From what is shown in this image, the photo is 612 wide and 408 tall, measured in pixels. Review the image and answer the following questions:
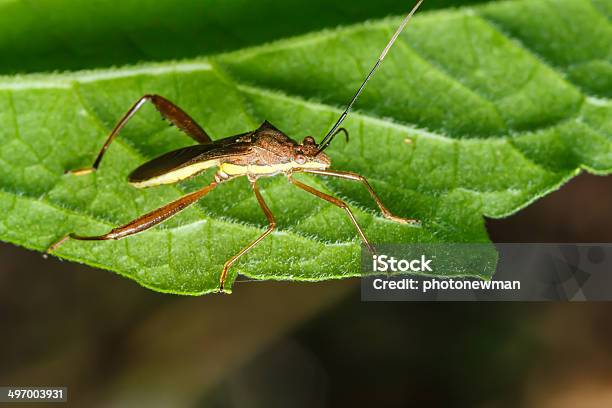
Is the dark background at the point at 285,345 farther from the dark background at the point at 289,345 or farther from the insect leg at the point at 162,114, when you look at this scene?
the insect leg at the point at 162,114

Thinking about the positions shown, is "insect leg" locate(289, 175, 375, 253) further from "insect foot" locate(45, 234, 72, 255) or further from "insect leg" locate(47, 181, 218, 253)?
"insect foot" locate(45, 234, 72, 255)

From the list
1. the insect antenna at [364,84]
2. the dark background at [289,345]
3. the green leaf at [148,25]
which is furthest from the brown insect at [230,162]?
the dark background at [289,345]

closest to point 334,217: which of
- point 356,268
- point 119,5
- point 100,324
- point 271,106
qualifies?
point 356,268

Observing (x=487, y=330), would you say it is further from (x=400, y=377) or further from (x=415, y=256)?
(x=415, y=256)

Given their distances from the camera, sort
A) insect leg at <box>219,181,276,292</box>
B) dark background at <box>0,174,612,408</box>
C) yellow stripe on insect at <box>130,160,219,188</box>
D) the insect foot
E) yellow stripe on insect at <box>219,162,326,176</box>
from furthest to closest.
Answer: dark background at <box>0,174,612,408</box> < yellow stripe on insect at <box>219,162,326,176</box> < yellow stripe on insect at <box>130,160,219,188</box> < insect leg at <box>219,181,276,292</box> < the insect foot

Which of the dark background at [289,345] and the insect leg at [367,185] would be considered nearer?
the insect leg at [367,185]

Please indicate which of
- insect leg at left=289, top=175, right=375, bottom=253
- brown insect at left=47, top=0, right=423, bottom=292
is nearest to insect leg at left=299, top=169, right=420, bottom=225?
brown insect at left=47, top=0, right=423, bottom=292

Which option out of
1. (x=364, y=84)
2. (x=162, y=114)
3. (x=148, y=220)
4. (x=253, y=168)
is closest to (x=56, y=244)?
(x=148, y=220)
